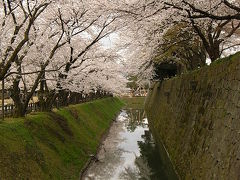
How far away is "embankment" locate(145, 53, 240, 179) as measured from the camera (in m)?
8.55

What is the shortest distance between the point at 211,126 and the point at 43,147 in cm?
659

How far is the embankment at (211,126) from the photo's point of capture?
28.0ft

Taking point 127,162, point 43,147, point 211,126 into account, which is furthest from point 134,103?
point 211,126

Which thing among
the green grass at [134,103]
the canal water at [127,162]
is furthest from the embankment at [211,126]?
the green grass at [134,103]

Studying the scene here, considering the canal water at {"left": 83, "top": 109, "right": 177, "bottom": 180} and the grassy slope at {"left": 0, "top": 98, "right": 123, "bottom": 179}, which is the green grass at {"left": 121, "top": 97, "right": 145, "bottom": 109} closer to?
the canal water at {"left": 83, "top": 109, "right": 177, "bottom": 180}

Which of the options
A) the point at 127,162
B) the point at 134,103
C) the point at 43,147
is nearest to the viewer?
the point at 43,147

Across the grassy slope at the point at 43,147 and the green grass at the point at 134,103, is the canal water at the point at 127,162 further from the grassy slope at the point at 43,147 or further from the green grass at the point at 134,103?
the green grass at the point at 134,103

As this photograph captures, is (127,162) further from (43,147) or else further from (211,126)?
(211,126)

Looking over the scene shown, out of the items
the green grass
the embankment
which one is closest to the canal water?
the embankment

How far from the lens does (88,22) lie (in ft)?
53.0

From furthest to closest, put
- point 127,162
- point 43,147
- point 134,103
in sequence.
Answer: point 134,103, point 127,162, point 43,147

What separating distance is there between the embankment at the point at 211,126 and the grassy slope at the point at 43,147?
4.81 meters

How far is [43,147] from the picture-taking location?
1357cm

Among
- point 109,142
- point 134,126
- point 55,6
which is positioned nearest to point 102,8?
point 55,6
